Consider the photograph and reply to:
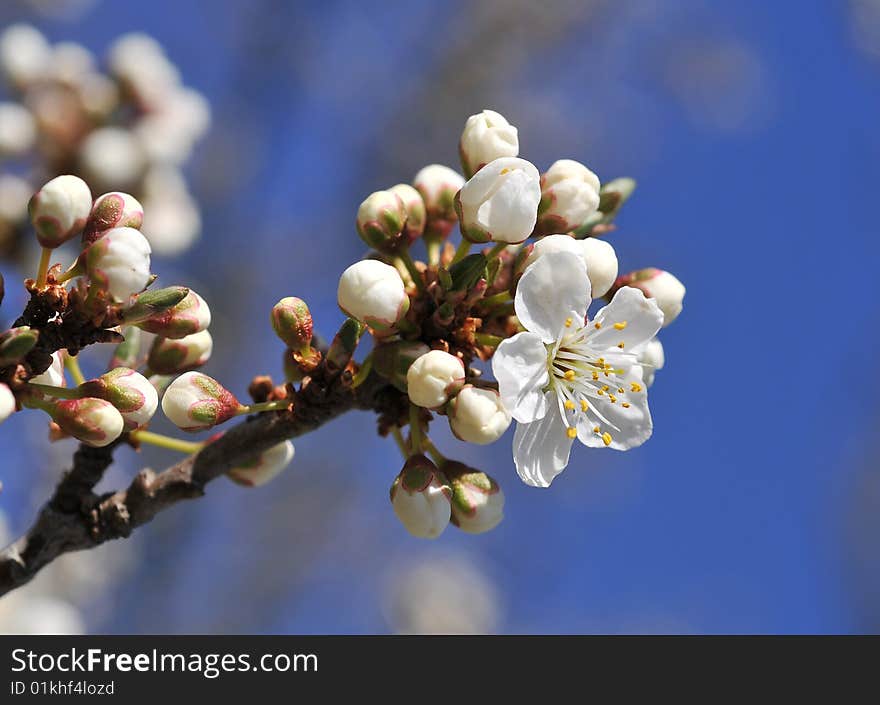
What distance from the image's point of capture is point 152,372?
191 centimetres

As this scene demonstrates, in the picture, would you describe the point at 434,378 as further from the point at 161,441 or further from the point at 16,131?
the point at 16,131

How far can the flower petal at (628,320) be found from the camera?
180 cm

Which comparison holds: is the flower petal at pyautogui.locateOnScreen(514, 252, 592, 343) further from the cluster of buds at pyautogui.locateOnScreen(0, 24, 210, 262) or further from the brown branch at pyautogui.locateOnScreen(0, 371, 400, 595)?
the cluster of buds at pyautogui.locateOnScreen(0, 24, 210, 262)

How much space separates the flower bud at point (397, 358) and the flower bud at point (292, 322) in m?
0.13

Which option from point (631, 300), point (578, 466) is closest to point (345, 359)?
point (631, 300)

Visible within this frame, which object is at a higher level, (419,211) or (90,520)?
(419,211)

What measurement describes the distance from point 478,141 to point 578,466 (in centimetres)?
743

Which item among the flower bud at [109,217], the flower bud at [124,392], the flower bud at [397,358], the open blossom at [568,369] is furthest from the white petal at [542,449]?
the flower bud at [109,217]

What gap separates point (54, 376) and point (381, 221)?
656 mm

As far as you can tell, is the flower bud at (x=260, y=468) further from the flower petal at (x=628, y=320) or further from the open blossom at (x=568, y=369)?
the flower petal at (x=628, y=320)
